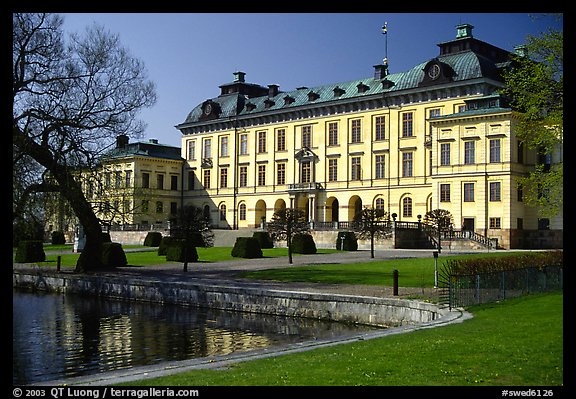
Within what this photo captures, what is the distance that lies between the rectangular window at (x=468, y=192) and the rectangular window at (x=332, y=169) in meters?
16.4

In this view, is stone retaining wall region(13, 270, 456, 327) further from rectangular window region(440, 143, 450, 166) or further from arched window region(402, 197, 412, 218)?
arched window region(402, 197, 412, 218)

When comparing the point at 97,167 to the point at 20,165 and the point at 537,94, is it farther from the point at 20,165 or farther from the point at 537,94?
the point at 537,94

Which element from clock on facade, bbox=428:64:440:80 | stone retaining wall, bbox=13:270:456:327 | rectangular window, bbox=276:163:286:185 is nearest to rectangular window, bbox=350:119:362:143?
clock on facade, bbox=428:64:440:80

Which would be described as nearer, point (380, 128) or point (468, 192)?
point (468, 192)

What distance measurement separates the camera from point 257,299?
2212 centimetres

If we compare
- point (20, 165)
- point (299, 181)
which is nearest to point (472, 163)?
point (299, 181)

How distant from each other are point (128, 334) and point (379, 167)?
46.4 m

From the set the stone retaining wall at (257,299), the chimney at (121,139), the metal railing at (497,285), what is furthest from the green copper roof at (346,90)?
the stone retaining wall at (257,299)

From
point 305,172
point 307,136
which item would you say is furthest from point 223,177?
point 307,136

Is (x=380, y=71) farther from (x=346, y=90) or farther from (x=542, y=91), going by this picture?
(x=542, y=91)

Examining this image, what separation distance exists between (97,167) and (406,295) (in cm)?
1556

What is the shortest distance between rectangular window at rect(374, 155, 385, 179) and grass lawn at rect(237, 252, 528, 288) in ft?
94.4

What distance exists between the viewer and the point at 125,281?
27125mm

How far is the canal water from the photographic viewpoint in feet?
46.6
